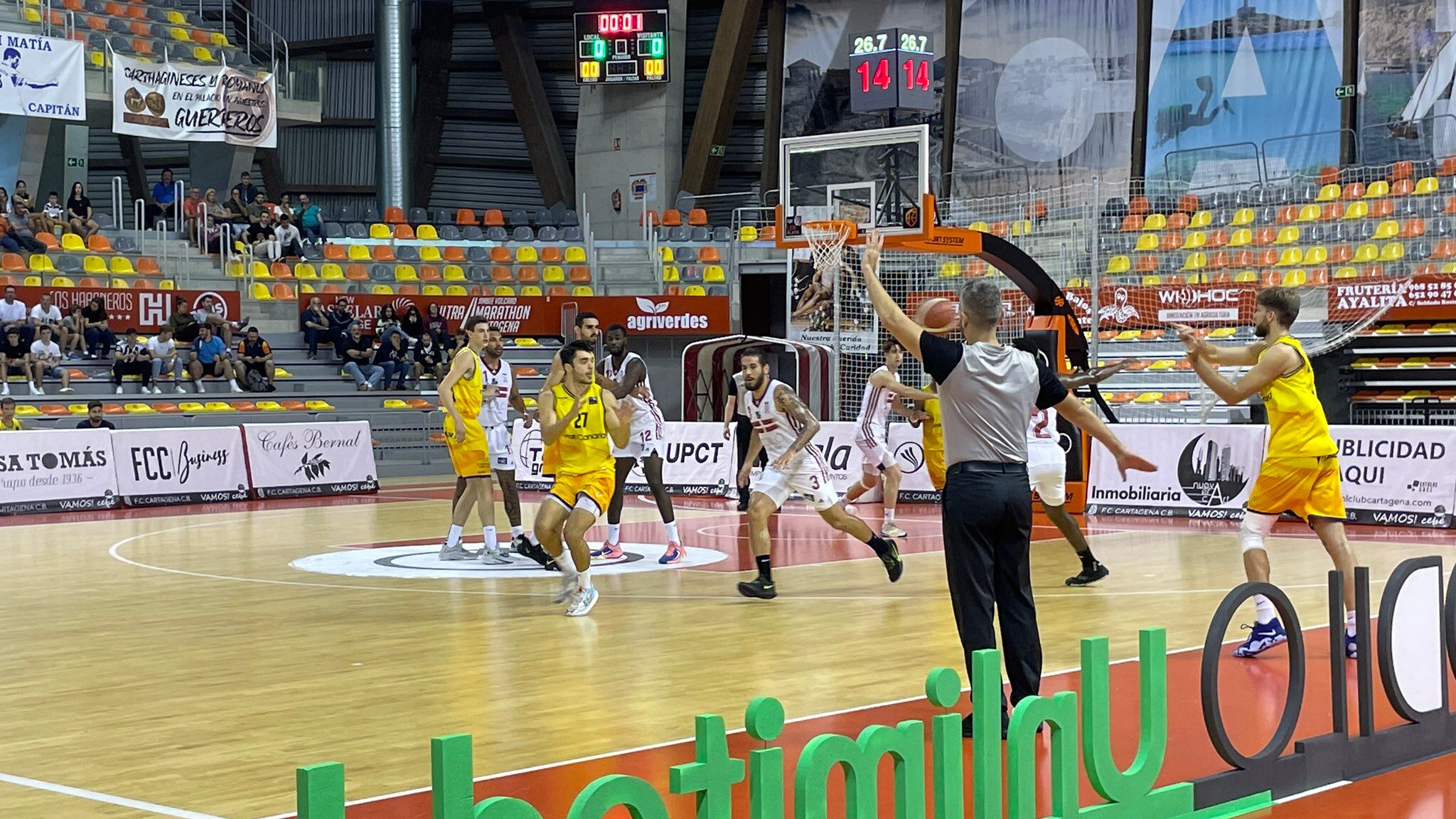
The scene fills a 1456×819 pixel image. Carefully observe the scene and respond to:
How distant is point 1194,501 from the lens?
712 inches

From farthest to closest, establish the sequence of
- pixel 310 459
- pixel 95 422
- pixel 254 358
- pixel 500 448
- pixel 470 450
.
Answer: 1. pixel 254 358
2. pixel 310 459
3. pixel 95 422
4. pixel 500 448
5. pixel 470 450

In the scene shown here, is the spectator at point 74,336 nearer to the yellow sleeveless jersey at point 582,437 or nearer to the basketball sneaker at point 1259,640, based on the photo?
the yellow sleeveless jersey at point 582,437

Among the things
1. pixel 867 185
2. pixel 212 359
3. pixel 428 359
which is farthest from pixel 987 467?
pixel 428 359

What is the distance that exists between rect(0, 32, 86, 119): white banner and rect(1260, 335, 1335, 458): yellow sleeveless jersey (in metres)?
26.2

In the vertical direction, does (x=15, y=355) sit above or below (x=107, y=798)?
above

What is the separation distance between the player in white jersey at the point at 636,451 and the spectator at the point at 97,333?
14.3 m

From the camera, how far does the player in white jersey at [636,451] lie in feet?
45.9

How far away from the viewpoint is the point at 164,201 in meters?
31.8

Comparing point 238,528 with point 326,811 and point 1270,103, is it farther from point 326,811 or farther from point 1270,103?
point 1270,103

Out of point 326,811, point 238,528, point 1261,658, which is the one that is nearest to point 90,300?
point 238,528

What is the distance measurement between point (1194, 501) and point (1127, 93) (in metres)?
16.5

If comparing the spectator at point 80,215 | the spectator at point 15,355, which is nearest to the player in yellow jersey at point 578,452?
the spectator at point 15,355

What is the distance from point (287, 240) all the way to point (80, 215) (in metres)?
3.83

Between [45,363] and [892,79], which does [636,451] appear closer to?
[892,79]
